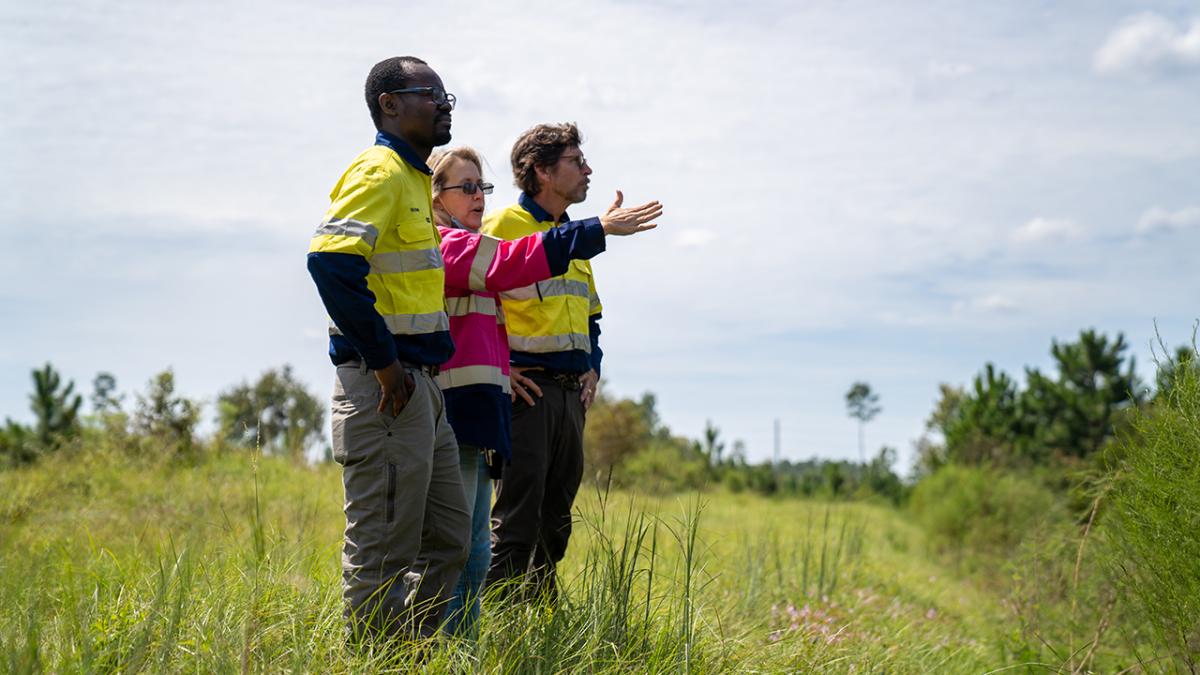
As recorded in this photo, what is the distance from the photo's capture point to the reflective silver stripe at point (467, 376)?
4098 mm

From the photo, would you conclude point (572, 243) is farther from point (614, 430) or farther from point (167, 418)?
point (614, 430)

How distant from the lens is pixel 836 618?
6.58 metres

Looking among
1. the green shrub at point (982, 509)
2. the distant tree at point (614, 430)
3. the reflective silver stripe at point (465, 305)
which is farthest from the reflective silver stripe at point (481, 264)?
the distant tree at point (614, 430)

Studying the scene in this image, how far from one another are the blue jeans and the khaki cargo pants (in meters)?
0.34

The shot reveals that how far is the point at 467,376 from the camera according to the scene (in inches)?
161

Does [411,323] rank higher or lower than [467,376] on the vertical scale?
higher

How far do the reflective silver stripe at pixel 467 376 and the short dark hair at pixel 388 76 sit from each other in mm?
925

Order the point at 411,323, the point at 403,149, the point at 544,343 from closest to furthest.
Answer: the point at 411,323, the point at 403,149, the point at 544,343

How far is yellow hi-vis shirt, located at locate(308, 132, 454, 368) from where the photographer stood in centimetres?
345

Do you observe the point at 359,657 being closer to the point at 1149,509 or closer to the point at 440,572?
the point at 440,572

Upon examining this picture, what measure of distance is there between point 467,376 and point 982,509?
15684 millimetres

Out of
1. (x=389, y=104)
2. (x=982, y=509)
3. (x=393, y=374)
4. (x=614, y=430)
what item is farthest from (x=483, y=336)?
(x=614, y=430)

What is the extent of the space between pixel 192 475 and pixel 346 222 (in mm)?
7394

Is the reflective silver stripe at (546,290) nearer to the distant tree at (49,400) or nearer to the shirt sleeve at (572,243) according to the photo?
the shirt sleeve at (572,243)
